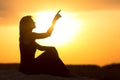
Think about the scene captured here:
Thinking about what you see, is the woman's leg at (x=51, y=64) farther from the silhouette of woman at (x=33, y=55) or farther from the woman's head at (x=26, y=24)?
the woman's head at (x=26, y=24)

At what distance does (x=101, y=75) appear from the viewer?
696 inches

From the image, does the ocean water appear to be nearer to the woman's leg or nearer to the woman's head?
the woman's leg

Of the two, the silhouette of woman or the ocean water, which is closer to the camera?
the ocean water

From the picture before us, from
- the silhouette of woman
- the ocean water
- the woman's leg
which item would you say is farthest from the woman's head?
the ocean water

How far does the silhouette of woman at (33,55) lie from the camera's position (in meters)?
17.1

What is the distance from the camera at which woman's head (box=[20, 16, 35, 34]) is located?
56.1 feet

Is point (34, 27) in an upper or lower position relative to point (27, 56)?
upper

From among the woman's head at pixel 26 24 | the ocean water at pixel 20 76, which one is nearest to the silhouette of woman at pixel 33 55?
the woman's head at pixel 26 24

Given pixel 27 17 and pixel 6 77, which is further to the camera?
pixel 27 17

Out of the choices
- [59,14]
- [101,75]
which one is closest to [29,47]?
[59,14]

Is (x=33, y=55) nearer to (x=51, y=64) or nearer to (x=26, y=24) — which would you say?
(x=51, y=64)

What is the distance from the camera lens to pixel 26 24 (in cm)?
1716

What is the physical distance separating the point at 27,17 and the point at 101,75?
3.76 meters

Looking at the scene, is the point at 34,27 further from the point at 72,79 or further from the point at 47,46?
the point at 72,79
